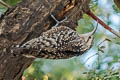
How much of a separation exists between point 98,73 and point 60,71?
0.35 metres

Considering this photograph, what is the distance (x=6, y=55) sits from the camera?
5.01ft

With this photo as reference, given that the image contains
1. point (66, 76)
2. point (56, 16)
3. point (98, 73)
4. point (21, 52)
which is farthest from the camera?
point (66, 76)

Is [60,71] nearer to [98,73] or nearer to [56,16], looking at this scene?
[98,73]

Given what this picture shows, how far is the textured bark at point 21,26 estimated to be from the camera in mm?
1540

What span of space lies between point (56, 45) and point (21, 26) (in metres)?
0.21

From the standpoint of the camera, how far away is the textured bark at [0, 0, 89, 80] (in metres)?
1.54

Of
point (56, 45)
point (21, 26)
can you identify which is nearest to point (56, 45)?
point (56, 45)

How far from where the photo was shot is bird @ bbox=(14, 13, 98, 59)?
5.08 feet

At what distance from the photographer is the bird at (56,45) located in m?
1.55

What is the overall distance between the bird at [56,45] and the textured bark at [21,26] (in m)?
0.04

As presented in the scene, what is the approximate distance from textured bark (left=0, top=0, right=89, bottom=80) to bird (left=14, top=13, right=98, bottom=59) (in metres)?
0.04

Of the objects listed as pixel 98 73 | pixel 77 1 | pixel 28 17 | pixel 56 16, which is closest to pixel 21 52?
pixel 28 17

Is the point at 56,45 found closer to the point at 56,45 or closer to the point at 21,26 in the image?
the point at 56,45

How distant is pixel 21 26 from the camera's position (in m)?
1.57
